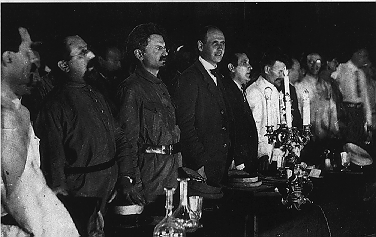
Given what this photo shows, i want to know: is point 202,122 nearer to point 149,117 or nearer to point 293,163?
point 149,117

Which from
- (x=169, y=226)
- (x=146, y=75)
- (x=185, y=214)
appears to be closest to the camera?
(x=169, y=226)

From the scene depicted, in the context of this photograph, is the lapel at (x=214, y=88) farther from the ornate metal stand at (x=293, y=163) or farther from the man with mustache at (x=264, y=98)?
the ornate metal stand at (x=293, y=163)

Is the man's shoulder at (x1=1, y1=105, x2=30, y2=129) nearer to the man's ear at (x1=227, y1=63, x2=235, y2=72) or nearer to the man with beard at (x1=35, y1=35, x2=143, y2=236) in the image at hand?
the man with beard at (x1=35, y1=35, x2=143, y2=236)

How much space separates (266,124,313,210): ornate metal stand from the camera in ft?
8.93

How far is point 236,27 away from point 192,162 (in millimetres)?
676

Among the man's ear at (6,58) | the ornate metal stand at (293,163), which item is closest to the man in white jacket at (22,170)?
the man's ear at (6,58)

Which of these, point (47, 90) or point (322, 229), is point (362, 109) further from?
point (47, 90)

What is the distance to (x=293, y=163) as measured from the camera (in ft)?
9.01

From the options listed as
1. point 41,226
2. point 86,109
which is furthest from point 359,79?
point 41,226

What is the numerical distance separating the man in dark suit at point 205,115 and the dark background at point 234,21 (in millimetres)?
88

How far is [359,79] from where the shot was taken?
9.08 ft

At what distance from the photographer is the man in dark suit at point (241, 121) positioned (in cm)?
272

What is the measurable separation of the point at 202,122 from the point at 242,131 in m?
0.20

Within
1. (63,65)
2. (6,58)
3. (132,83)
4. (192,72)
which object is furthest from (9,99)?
(192,72)
